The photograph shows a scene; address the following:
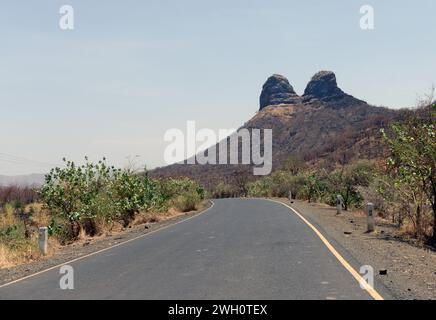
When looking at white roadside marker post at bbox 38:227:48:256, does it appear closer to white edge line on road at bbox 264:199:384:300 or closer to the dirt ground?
white edge line on road at bbox 264:199:384:300

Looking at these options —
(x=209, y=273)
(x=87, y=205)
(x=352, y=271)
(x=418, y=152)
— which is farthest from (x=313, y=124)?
(x=209, y=273)

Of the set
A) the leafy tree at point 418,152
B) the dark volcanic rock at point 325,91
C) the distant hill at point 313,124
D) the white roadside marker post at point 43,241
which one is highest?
the dark volcanic rock at point 325,91

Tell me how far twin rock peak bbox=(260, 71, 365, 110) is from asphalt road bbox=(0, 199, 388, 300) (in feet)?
408

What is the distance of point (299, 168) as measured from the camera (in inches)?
2430

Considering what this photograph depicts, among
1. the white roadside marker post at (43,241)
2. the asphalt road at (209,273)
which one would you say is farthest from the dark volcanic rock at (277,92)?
the asphalt road at (209,273)

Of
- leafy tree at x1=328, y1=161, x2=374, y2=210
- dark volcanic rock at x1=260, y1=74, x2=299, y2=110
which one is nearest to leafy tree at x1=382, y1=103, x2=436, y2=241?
leafy tree at x1=328, y1=161, x2=374, y2=210

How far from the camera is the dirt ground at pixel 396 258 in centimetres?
778

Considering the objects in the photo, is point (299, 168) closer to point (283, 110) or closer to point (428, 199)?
point (428, 199)

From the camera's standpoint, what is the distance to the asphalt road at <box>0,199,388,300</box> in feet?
24.9

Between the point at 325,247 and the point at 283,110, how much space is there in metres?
135

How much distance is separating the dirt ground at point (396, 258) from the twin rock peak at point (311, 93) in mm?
121330

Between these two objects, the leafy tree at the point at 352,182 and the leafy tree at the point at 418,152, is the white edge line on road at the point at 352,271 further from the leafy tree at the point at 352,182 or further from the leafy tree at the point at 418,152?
the leafy tree at the point at 352,182

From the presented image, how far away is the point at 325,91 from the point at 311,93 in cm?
529
